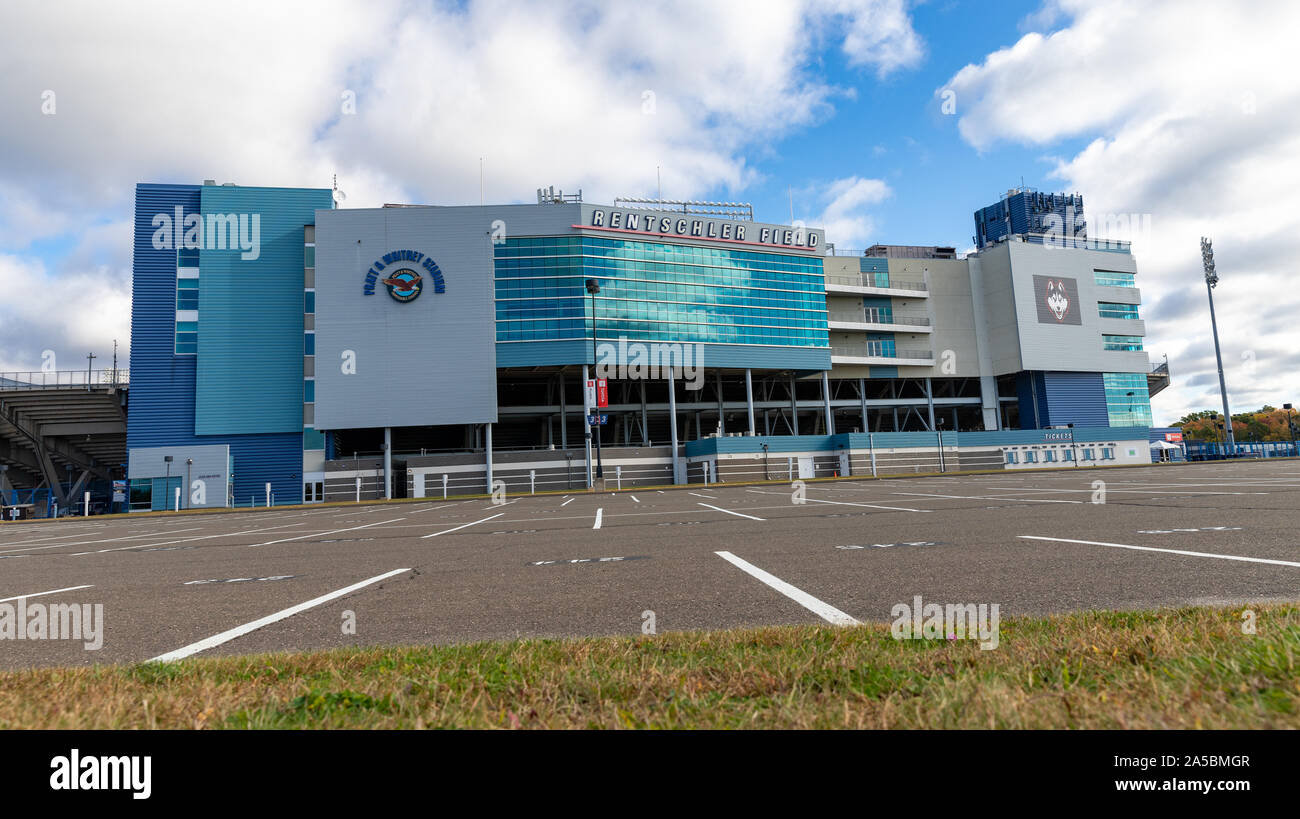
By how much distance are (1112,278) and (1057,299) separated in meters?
9.04

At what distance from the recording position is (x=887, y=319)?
245 ft

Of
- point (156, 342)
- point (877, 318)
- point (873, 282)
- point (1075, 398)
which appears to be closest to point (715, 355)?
point (877, 318)

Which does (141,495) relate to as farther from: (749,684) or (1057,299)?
(1057,299)

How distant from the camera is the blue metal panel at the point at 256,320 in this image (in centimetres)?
5478

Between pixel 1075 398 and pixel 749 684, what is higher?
pixel 1075 398

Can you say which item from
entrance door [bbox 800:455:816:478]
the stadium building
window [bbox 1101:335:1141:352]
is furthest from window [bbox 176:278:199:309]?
window [bbox 1101:335:1141:352]

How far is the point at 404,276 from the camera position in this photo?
177ft

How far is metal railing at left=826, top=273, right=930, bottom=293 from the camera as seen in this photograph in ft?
242

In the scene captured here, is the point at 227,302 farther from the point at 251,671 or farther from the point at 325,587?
the point at 251,671

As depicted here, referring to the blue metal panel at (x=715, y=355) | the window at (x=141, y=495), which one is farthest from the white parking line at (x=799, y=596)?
the window at (x=141, y=495)

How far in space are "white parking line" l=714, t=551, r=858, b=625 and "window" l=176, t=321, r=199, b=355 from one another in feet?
206

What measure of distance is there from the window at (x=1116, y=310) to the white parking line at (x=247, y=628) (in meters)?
88.8
